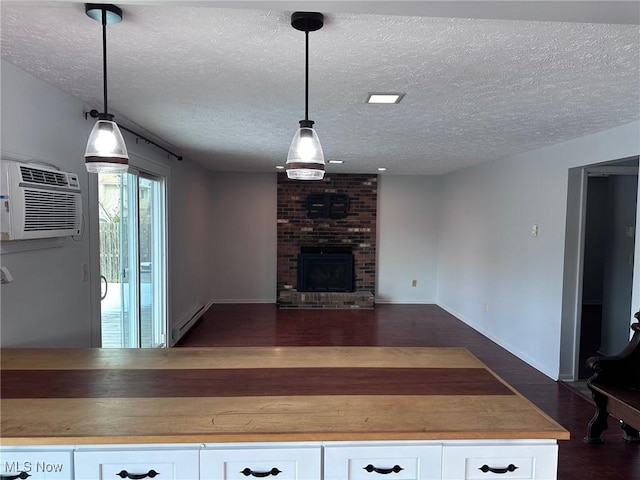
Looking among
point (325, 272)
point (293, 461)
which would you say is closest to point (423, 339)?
point (325, 272)

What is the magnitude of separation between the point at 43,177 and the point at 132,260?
1.79 m

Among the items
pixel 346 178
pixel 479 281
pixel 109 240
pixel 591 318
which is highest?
pixel 346 178

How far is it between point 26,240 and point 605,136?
4.04 meters

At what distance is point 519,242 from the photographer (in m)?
4.52

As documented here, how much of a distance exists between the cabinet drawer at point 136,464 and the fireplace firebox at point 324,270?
18.5ft

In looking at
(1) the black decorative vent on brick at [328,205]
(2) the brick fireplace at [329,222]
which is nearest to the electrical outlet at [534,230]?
(2) the brick fireplace at [329,222]

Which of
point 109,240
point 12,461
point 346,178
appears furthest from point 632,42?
point 346,178

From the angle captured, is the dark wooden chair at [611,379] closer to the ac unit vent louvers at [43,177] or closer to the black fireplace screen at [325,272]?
the ac unit vent louvers at [43,177]

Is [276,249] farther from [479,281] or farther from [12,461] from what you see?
[12,461]

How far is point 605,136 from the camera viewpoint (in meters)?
3.24

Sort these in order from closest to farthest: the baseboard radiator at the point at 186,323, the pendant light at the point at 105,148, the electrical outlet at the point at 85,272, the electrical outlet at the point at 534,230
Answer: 1. the pendant light at the point at 105,148
2. the electrical outlet at the point at 85,272
3. the electrical outlet at the point at 534,230
4. the baseboard radiator at the point at 186,323

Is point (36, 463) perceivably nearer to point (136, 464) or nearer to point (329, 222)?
point (136, 464)

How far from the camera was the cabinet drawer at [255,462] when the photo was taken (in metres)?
1.24

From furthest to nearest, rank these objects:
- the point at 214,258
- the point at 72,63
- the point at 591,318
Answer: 1. the point at 214,258
2. the point at 591,318
3. the point at 72,63
